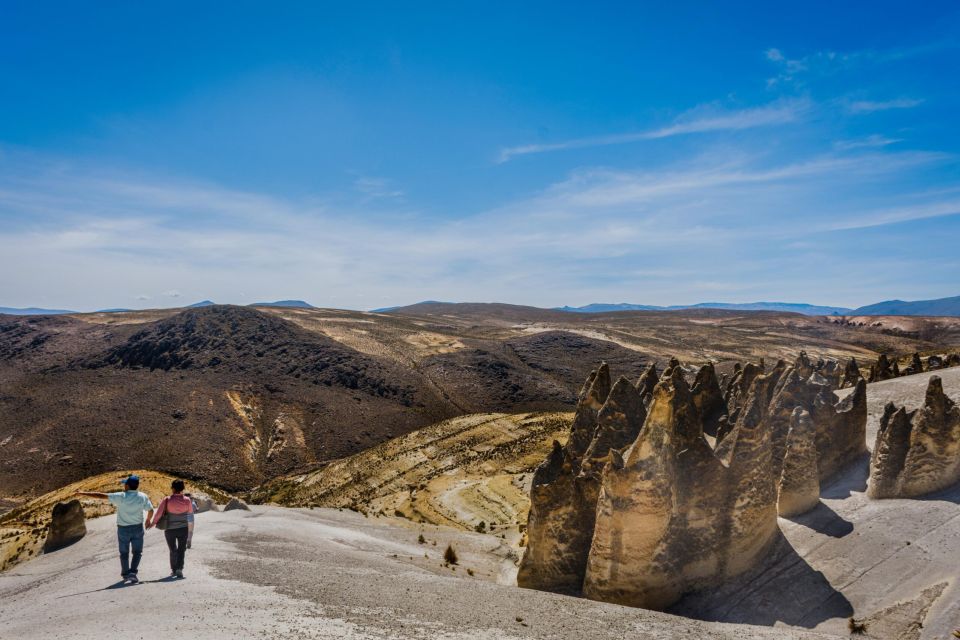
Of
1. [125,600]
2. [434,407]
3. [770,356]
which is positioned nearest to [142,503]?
[125,600]

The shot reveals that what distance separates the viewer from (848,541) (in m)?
12.7

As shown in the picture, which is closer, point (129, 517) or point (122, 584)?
point (129, 517)

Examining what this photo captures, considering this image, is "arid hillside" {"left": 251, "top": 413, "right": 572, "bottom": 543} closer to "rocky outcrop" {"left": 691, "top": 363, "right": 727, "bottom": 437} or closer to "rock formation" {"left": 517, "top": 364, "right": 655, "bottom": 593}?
"rock formation" {"left": 517, "top": 364, "right": 655, "bottom": 593}

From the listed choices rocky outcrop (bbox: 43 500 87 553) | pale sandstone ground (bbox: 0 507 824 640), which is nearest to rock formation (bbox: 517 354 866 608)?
pale sandstone ground (bbox: 0 507 824 640)

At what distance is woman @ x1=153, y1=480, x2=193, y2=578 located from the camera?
33.8 feet

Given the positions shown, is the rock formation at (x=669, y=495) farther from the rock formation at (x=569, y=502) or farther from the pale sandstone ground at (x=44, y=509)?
the pale sandstone ground at (x=44, y=509)

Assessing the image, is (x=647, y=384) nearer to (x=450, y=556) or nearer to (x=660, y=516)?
(x=660, y=516)

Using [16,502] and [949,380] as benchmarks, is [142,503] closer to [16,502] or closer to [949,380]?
[949,380]

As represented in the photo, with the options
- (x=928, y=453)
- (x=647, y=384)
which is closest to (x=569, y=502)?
(x=647, y=384)

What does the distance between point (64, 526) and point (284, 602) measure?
530 inches

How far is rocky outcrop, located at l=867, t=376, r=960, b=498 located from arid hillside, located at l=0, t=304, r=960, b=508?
3656cm

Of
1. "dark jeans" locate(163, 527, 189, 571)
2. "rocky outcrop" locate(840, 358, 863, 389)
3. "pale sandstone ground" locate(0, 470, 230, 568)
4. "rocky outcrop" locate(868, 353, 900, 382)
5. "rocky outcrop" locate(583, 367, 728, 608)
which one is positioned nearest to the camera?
"dark jeans" locate(163, 527, 189, 571)

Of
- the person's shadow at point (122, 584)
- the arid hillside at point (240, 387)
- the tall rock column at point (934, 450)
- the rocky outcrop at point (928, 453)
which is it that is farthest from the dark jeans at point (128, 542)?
the arid hillside at point (240, 387)

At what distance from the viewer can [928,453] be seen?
13328mm
